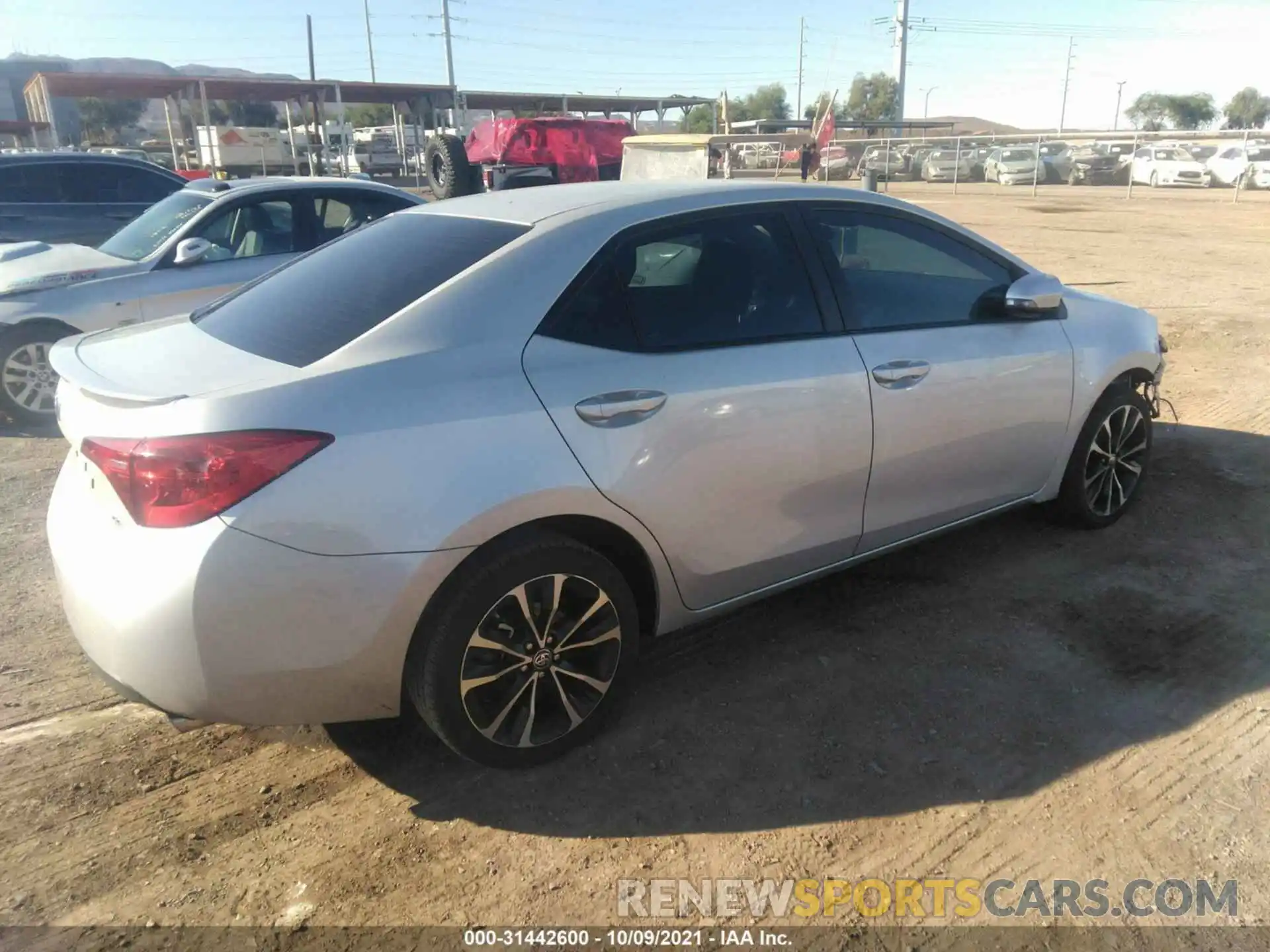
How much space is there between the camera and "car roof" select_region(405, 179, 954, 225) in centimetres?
313

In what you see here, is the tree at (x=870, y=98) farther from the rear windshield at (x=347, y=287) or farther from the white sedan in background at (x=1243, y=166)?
the rear windshield at (x=347, y=287)

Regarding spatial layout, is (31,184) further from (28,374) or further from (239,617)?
(239,617)

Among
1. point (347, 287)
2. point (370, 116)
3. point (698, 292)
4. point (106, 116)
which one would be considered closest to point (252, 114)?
point (370, 116)

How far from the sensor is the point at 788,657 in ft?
11.5

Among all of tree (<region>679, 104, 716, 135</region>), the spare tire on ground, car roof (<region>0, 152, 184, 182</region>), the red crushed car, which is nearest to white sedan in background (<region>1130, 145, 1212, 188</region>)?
the red crushed car

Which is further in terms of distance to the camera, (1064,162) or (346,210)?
(1064,162)

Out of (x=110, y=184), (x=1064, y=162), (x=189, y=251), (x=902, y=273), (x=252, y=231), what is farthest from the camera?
(x=1064, y=162)

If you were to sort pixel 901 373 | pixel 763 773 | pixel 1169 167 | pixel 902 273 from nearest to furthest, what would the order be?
pixel 763 773 → pixel 901 373 → pixel 902 273 → pixel 1169 167

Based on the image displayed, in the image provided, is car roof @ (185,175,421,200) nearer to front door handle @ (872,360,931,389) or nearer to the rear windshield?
the rear windshield

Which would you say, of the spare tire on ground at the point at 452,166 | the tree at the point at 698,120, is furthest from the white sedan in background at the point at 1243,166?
the tree at the point at 698,120

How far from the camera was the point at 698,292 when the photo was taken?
3.17 meters

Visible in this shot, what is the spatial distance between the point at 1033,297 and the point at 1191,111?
101m

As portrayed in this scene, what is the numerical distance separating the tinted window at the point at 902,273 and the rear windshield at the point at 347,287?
1.23m

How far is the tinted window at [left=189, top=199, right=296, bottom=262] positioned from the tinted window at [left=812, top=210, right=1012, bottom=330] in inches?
194
